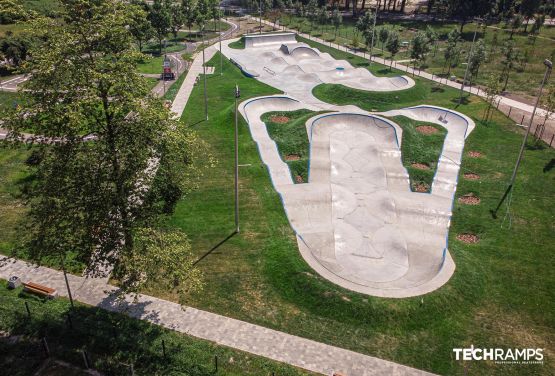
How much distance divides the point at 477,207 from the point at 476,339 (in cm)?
1594

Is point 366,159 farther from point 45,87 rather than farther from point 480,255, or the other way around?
point 45,87

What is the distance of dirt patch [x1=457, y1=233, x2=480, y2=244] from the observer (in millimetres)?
31847

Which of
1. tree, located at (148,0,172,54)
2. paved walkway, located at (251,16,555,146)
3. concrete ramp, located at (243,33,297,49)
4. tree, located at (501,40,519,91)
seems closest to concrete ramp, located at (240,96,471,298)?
paved walkway, located at (251,16,555,146)

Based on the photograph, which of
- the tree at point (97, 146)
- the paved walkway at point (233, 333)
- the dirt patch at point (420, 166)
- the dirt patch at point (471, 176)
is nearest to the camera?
the tree at point (97, 146)

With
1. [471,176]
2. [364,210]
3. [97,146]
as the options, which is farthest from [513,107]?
[97,146]

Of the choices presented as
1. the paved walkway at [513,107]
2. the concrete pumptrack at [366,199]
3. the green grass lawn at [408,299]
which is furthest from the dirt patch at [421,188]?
the paved walkway at [513,107]

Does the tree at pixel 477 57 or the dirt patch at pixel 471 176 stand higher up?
the tree at pixel 477 57

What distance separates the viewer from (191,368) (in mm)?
20578

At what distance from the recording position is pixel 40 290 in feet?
82.6

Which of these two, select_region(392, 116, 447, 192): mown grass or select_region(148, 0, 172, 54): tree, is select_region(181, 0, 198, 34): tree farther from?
select_region(392, 116, 447, 192): mown grass

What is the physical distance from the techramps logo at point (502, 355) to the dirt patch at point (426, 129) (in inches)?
1235

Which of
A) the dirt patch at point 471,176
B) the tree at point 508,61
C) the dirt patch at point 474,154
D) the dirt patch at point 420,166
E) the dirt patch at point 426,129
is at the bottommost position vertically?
the dirt patch at point 471,176

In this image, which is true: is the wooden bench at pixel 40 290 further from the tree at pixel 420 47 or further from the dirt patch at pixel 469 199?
the tree at pixel 420 47

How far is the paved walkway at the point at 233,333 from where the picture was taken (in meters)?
21.4
